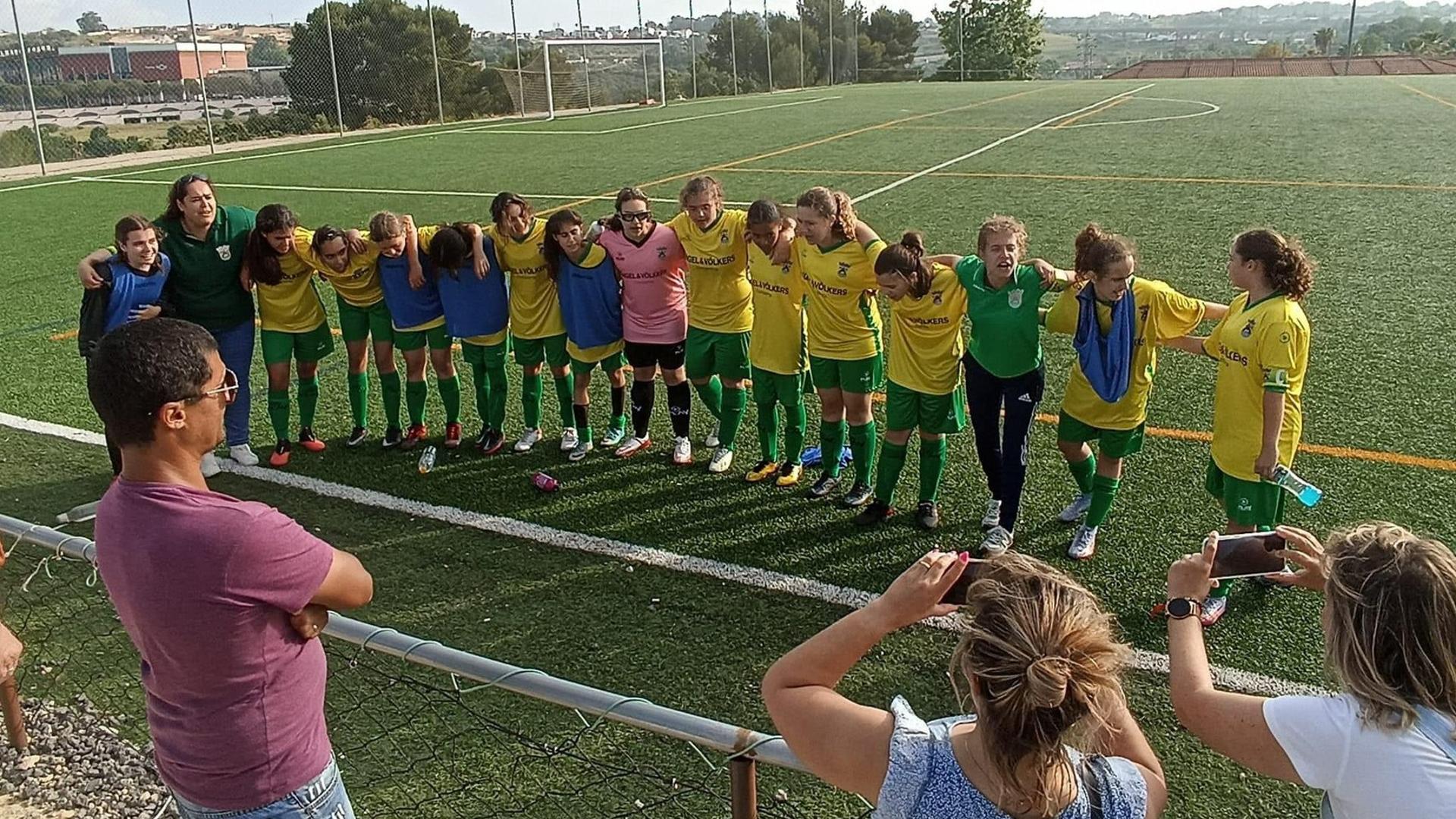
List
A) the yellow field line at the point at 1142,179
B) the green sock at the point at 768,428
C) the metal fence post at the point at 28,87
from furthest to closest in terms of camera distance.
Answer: the metal fence post at the point at 28,87 < the yellow field line at the point at 1142,179 < the green sock at the point at 768,428

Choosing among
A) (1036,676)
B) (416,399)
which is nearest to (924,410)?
(416,399)

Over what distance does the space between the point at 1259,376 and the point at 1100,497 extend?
1.03m

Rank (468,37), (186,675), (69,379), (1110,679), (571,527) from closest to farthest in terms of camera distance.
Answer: (1110,679)
(186,675)
(571,527)
(69,379)
(468,37)

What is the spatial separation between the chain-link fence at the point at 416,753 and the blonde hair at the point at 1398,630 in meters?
1.76

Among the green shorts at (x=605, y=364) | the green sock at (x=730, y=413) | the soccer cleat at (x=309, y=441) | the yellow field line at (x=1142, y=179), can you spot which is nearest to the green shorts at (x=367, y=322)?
the soccer cleat at (x=309, y=441)

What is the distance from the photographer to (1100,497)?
5215mm

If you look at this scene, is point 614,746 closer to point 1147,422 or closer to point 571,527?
point 571,527

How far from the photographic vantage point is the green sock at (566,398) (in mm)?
6766

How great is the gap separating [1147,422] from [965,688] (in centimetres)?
537

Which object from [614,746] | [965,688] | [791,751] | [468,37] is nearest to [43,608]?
[614,746]

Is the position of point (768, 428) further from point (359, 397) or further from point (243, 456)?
point (243, 456)

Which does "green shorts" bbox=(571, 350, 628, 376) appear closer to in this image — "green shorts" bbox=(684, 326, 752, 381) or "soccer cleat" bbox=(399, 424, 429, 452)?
"green shorts" bbox=(684, 326, 752, 381)

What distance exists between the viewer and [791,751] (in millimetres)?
2160

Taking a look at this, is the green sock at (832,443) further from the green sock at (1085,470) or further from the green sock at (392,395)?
the green sock at (392,395)
